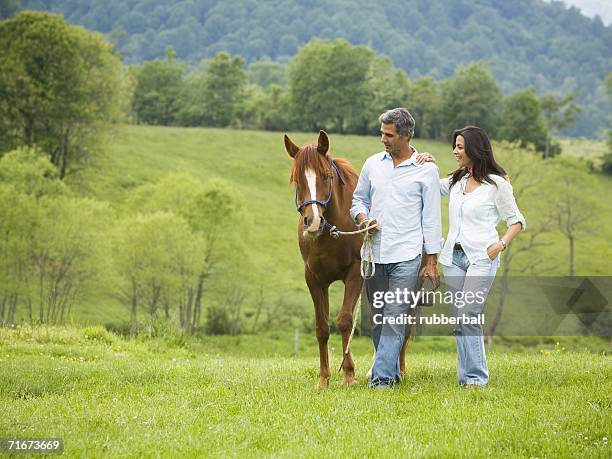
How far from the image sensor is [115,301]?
45.2 meters

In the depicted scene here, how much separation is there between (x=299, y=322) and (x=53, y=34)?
86.0ft

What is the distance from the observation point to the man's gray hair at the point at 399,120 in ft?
25.6

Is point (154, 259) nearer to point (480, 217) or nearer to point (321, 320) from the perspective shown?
point (321, 320)

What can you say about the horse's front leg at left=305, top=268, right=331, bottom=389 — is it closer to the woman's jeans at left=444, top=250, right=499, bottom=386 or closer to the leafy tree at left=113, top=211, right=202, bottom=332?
the woman's jeans at left=444, top=250, right=499, bottom=386

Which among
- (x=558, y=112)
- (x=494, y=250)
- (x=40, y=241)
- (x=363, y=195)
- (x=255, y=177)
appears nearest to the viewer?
(x=494, y=250)

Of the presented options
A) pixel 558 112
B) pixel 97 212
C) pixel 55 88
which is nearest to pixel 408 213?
pixel 97 212

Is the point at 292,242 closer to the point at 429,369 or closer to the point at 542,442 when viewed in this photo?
the point at 429,369

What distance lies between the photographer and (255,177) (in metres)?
69.4

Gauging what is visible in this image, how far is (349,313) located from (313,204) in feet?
5.13

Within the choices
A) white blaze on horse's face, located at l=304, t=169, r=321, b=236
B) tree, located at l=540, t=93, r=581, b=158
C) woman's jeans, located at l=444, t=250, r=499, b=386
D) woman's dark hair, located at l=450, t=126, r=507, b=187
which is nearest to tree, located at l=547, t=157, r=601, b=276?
tree, located at l=540, t=93, r=581, b=158

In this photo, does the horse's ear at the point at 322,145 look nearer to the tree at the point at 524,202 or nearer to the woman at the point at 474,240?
the woman at the point at 474,240

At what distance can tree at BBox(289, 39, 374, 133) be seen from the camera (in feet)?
304

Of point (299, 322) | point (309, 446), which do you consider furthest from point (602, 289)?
point (299, 322)

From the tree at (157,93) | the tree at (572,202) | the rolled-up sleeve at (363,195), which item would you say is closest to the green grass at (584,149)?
the tree at (572,202)
